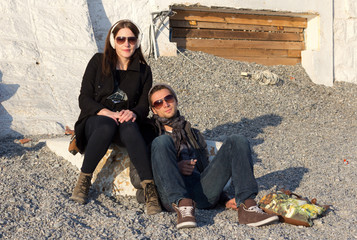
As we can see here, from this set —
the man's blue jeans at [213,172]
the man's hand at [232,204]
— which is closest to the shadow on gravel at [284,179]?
the man's hand at [232,204]

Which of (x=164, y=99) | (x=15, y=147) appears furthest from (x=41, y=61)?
(x=164, y=99)

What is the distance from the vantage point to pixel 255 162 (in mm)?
4695

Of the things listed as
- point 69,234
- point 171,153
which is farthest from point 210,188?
point 69,234

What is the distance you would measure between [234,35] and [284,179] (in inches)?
194

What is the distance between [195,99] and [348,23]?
15.1 feet

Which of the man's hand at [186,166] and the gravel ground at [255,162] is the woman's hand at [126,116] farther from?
the gravel ground at [255,162]

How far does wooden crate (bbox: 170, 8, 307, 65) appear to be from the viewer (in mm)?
8180

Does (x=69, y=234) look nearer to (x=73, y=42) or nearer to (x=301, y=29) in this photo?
(x=73, y=42)

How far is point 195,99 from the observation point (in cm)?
671

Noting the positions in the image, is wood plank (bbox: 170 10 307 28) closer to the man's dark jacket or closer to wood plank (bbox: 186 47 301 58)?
wood plank (bbox: 186 47 301 58)

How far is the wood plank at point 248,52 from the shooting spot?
8430 mm

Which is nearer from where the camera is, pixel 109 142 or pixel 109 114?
pixel 109 142

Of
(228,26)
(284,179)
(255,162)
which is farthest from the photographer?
(228,26)

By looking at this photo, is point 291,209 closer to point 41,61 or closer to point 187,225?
point 187,225
